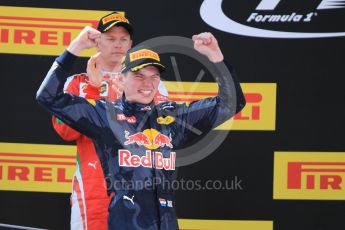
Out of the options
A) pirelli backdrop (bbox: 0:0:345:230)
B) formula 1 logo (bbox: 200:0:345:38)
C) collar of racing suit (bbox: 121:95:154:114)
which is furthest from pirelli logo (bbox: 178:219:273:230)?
collar of racing suit (bbox: 121:95:154:114)

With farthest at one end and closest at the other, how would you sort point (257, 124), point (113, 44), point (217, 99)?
point (257, 124), point (113, 44), point (217, 99)

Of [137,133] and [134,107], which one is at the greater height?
[134,107]

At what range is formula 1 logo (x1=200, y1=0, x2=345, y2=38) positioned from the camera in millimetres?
3857

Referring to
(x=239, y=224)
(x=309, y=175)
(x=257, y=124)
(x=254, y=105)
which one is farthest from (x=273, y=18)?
(x=239, y=224)

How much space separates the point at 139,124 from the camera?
2750mm

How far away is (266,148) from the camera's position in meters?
3.89

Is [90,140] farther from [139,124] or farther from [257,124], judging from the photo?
[257,124]

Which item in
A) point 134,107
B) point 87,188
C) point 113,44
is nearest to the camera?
point 134,107

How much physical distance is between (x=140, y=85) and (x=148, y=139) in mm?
236

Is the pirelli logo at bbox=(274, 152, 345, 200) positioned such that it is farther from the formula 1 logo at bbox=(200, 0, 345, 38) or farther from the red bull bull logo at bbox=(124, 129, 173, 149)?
the red bull bull logo at bbox=(124, 129, 173, 149)

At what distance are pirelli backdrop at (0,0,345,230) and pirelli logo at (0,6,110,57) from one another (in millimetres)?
29

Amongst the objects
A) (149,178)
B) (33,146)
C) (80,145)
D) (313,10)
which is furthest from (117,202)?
(313,10)

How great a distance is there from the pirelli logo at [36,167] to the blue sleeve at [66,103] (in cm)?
111

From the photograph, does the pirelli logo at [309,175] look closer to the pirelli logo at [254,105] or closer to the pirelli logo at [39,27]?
the pirelli logo at [254,105]
